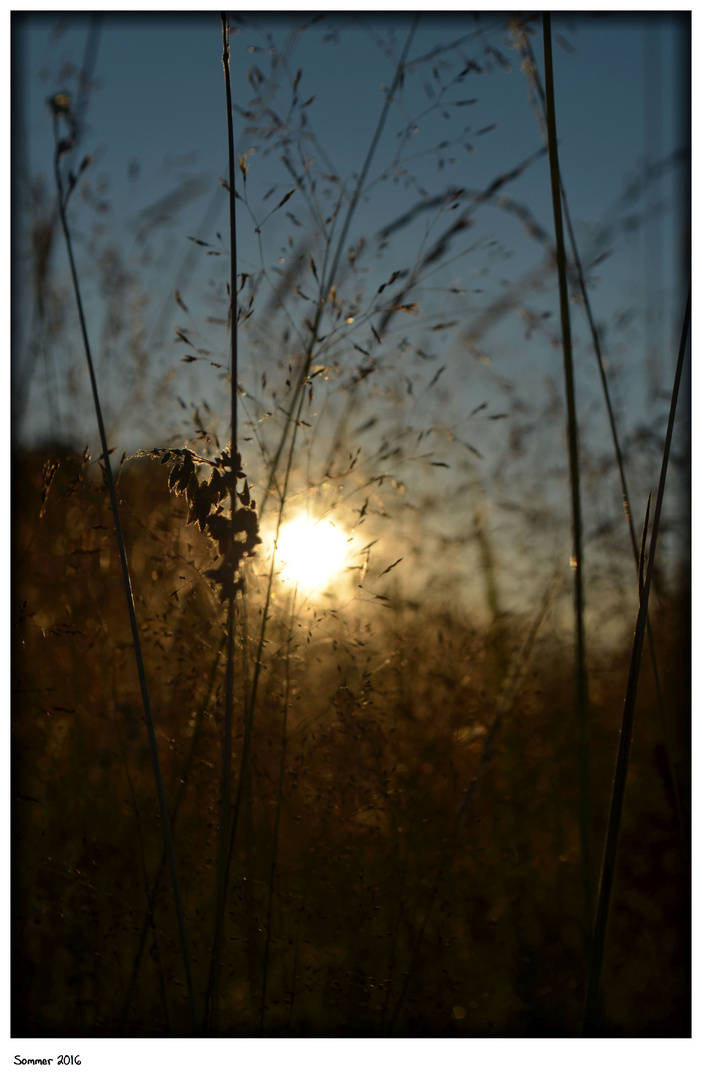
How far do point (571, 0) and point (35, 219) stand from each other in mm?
1192

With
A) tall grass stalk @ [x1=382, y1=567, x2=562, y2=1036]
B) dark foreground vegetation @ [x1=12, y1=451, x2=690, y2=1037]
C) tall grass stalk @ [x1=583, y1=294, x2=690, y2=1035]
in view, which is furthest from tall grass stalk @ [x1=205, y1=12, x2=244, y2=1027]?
tall grass stalk @ [x1=583, y1=294, x2=690, y2=1035]

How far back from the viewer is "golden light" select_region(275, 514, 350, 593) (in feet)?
3.91

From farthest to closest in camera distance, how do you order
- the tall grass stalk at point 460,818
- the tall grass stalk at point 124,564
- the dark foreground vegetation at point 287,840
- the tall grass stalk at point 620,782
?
1. the dark foreground vegetation at point 287,840
2. the tall grass stalk at point 460,818
3. the tall grass stalk at point 124,564
4. the tall grass stalk at point 620,782

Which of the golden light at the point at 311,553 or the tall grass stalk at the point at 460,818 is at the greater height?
the golden light at the point at 311,553

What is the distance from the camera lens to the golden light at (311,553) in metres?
1.19

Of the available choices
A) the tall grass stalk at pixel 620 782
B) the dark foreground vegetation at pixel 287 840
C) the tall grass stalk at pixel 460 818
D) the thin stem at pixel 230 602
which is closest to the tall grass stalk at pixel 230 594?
the thin stem at pixel 230 602

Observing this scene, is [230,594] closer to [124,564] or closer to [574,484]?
[124,564]

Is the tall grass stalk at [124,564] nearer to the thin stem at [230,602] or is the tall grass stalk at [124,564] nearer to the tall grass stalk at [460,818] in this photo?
the thin stem at [230,602]

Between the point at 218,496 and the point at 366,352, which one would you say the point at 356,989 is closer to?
the point at 218,496

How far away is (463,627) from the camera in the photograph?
1.86m

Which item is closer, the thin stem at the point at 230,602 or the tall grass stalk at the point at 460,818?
the thin stem at the point at 230,602

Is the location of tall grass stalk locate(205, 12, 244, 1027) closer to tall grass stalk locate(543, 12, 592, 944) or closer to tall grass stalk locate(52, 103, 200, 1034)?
tall grass stalk locate(52, 103, 200, 1034)

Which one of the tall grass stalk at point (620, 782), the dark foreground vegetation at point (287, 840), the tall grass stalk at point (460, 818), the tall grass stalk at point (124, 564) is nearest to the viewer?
the tall grass stalk at point (620, 782)
